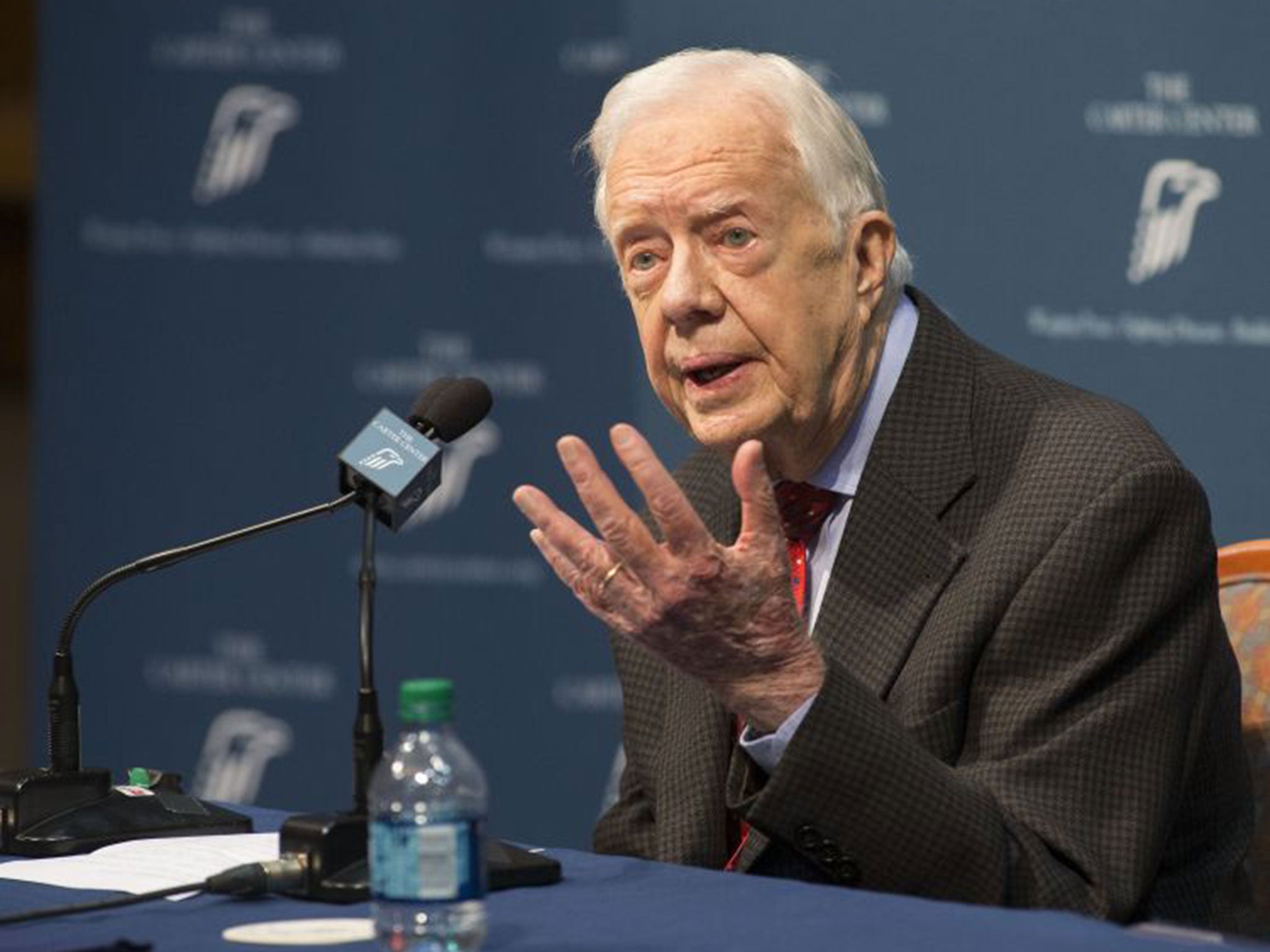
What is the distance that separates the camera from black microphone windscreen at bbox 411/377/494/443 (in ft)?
7.02

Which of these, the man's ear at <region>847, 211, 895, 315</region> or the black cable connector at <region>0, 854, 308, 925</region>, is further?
the man's ear at <region>847, 211, 895, 315</region>

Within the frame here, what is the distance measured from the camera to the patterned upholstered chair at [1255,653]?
255 centimetres

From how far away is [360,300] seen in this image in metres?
5.08

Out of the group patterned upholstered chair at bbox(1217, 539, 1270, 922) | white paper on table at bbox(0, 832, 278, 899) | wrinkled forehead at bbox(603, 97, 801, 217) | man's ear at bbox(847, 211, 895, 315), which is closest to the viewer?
white paper on table at bbox(0, 832, 278, 899)

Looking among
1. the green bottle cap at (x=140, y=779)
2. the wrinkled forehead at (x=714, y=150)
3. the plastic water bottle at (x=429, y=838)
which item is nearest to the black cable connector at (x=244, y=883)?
the plastic water bottle at (x=429, y=838)

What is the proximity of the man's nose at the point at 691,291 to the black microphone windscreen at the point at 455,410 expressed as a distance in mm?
539

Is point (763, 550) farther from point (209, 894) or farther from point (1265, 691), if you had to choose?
point (1265, 691)

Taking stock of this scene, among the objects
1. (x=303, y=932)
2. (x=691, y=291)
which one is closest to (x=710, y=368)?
(x=691, y=291)

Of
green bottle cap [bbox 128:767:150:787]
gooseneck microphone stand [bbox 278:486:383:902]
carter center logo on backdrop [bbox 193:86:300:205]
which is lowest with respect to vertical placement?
green bottle cap [bbox 128:767:150:787]

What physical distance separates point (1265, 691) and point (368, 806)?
123 cm

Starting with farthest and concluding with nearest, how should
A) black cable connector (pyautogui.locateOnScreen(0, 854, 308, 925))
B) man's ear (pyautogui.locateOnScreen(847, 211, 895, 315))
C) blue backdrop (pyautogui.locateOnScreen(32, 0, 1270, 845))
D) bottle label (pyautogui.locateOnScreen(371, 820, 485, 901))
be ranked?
blue backdrop (pyautogui.locateOnScreen(32, 0, 1270, 845)) < man's ear (pyautogui.locateOnScreen(847, 211, 895, 315)) < black cable connector (pyautogui.locateOnScreen(0, 854, 308, 925)) < bottle label (pyautogui.locateOnScreen(371, 820, 485, 901))

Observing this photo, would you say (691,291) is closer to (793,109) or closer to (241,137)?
(793,109)

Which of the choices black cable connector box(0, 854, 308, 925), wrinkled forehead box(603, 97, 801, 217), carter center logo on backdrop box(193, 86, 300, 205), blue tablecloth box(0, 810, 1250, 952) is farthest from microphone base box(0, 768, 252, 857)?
carter center logo on backdrop box(193, 86, 300, 205)

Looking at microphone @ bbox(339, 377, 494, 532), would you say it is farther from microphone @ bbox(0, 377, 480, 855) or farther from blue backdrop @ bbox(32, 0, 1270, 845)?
blue backdrop @ bbox(32, 0, 1270, 845)
